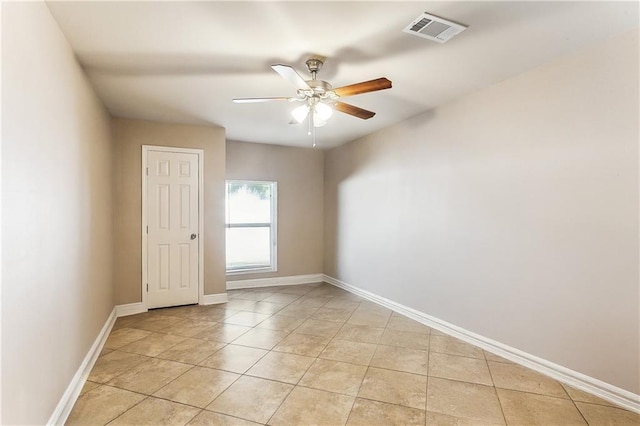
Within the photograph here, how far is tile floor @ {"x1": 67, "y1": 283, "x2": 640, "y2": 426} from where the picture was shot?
6.69 ft

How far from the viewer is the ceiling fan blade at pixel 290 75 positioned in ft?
6.86

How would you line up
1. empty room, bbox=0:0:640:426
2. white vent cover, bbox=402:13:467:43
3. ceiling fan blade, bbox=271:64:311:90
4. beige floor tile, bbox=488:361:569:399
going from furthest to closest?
beige floor tile, bbox=488:361:569:399 < ceiling fan blade, bbox=271:64:311:90 < white vent cover, bbox=402:13:467:43 < empty room, bbox=0:0:640:426

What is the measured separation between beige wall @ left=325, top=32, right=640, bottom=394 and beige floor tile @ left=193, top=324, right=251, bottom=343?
2000 millimetres

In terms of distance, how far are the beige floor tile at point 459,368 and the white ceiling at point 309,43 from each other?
245 centimetres

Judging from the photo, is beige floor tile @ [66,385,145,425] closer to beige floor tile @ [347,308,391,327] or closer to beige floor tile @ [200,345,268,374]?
beige floor tile @ [200,345,268,374]

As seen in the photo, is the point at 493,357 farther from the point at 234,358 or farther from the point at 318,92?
the point at 318,92

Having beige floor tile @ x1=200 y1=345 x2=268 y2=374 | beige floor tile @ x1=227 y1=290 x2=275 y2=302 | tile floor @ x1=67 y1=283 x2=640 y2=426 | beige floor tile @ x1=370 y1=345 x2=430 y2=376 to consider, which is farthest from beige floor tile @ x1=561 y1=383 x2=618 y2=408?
beige floor tile @ x1=227 y1=290 x2=275 y2=302

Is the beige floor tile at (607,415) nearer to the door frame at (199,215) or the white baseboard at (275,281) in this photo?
the door frame at (199,215)

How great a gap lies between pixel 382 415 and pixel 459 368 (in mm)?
974

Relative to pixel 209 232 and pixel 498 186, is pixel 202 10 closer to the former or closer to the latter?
pixel 498 186

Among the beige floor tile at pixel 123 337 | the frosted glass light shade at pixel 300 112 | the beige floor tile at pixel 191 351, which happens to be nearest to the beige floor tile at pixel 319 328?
the beige floor tile at pixel 191 351

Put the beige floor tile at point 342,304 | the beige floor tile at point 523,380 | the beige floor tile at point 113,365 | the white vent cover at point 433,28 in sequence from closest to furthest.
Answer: the white vent cover at point 433,28 → the beige floor tile at point 523,380 → the beige floor tile at point 113,365 → the beige floor tile at point 342,304

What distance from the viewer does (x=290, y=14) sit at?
6.39 feet

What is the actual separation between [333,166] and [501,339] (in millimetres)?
3719
